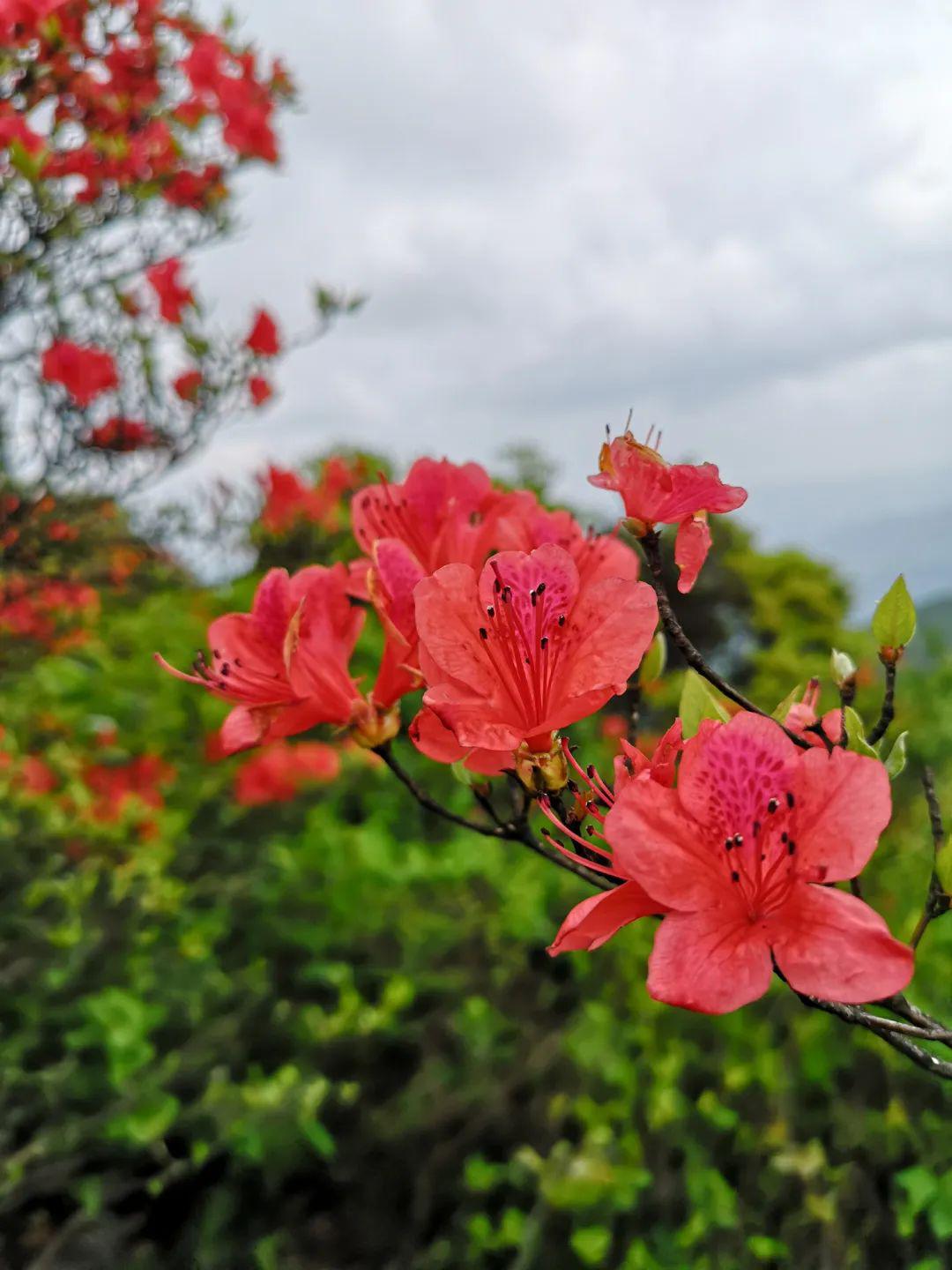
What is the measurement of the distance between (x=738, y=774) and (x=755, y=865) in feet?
0.22

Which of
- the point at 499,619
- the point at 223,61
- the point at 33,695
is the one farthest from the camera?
the point at 33,695

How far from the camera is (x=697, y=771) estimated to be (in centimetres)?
72

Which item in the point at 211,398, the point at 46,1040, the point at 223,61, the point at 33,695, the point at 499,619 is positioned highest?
the point at 223,61

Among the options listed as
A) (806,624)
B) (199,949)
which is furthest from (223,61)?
(806,624)

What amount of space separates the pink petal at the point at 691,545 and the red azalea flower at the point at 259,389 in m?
2.37

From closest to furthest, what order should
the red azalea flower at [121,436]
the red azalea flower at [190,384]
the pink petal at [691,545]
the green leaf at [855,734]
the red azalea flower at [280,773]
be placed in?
the green leaf at [855,734] < the pink petal at [691,545] < the red azalea flower at [121,436] < the red azalea flower at [190,384] < the red azalea flower at [280,773]

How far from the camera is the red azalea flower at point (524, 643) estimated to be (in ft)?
2.62

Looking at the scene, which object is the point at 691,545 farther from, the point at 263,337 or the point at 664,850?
the point at 263,337

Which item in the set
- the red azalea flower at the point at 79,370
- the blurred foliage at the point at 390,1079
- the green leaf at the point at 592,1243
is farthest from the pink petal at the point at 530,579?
the red azalea flower at the point at 79,370

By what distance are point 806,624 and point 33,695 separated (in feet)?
22.3

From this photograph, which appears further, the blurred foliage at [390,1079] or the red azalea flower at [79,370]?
the red azalea flower at [79,370]

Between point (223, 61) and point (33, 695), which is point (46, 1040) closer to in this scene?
point (33, 695)

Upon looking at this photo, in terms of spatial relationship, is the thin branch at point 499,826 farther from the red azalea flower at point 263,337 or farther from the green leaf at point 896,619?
the red azalea flower at point 263,337

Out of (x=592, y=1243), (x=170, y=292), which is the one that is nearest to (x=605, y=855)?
(x=592, y=1243)
